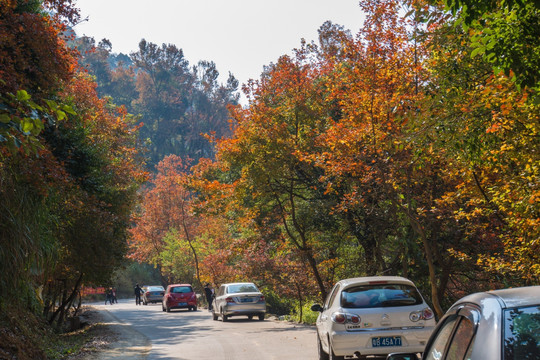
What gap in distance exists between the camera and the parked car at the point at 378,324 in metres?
10.3

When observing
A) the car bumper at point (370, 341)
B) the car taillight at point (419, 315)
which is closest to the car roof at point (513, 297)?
the car bumper at point (370, 341)

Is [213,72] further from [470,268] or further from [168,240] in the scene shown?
[470,268]

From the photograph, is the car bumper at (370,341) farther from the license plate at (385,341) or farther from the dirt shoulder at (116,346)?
the dirt shoulder at (116,346)

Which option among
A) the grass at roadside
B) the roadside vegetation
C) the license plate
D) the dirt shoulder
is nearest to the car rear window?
the roadside vegetation

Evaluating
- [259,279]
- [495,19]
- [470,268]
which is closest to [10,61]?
[495,19]

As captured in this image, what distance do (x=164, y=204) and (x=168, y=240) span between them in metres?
8.30

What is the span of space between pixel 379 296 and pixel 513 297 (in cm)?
751

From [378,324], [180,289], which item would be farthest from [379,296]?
[180,289]

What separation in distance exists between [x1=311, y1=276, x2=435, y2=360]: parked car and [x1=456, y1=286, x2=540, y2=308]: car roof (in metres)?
6.79

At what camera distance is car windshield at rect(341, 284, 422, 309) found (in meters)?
10.6

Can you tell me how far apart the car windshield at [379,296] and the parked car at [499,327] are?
22.5ft

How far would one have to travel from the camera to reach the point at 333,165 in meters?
16.5

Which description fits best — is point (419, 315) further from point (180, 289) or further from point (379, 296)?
point (180, 289)

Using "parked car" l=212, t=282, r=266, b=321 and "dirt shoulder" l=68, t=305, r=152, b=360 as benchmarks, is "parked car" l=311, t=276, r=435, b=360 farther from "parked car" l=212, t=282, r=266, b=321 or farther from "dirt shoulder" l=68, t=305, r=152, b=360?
"parked car" l=212, t=282, r=266, b=321
